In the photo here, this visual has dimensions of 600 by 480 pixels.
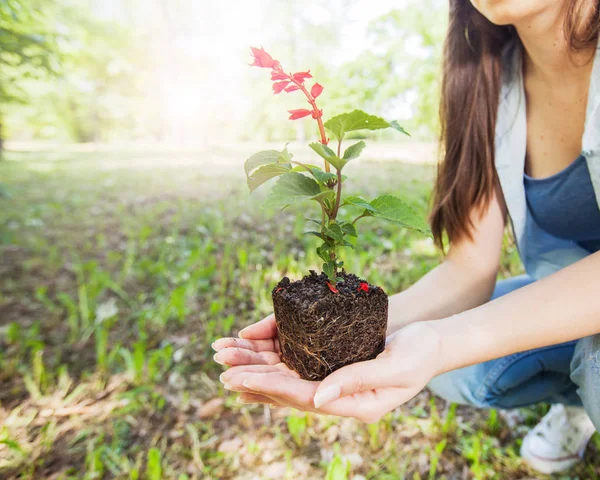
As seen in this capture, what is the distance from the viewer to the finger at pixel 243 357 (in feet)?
2.93

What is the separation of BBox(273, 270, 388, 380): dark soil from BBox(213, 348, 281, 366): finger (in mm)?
103

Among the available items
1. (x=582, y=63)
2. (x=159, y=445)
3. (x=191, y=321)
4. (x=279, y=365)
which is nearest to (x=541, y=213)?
(x=582, y=63)

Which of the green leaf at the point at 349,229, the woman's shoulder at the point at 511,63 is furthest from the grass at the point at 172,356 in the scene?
the woman's shoulder at the point at 511,63

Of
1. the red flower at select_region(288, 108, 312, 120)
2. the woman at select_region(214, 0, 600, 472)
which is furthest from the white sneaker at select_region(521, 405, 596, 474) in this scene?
the red flower at select_region(288, 108, 312, 120)

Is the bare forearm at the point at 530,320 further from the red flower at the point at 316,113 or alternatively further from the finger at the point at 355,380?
the red flower at the point at 316,113

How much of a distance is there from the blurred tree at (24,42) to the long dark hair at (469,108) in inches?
75.0

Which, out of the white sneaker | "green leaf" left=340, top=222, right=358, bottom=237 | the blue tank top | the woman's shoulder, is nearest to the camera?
"green leaf" left=340, top=222, right=358, bottom=237

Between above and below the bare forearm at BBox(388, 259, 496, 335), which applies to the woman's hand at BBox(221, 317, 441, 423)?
above

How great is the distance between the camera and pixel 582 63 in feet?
3.62

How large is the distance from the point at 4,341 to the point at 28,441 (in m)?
0.74

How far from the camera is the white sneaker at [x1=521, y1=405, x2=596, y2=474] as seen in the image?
138 centimetres

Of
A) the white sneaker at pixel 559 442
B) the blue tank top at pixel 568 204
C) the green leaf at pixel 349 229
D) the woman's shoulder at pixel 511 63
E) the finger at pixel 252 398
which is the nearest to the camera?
the green leaf at pixel 349 229

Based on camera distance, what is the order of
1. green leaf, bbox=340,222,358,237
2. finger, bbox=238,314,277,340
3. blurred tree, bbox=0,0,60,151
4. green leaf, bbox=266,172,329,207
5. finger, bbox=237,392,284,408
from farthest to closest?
blurred tree, bbox=0,0,60,151, finger, bbox=238,314,277,340, finger, bbox=237,392,284,408, green leaf, bbox=340,222,358,237, green leaf, bbox=266,172,329,207

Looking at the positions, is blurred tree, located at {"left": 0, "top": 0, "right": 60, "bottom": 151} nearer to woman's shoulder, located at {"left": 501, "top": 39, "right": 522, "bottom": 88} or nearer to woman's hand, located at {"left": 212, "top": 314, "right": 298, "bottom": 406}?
woman's hand, located at {"left": 212, "top": 314, "right": 298, "bottom": 406}
